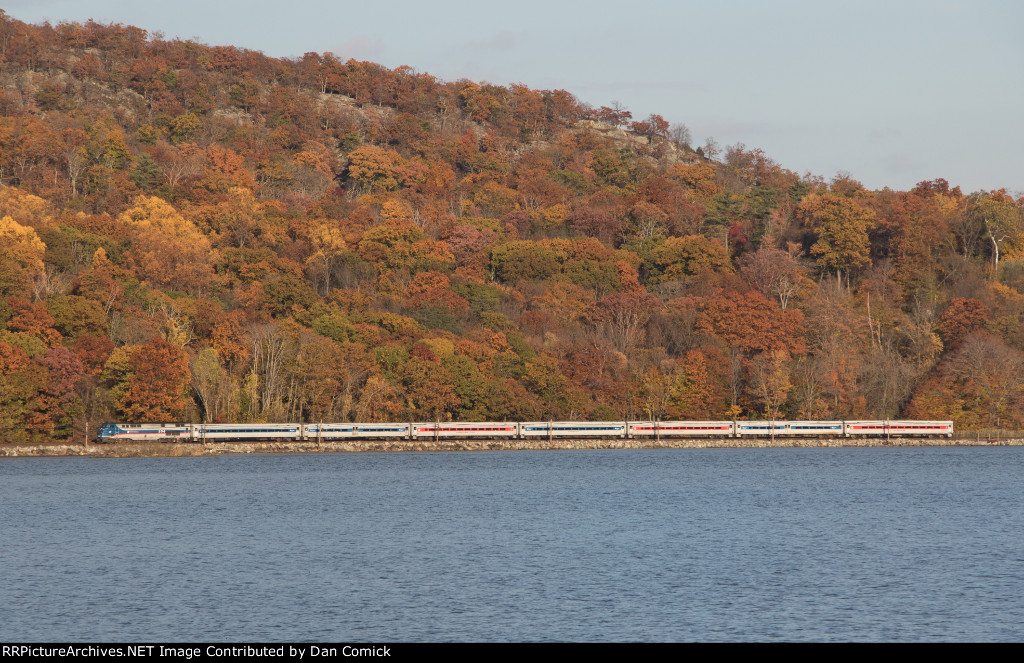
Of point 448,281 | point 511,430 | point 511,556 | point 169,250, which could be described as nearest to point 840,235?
A: point 448,281

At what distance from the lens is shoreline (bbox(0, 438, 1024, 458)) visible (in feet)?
205

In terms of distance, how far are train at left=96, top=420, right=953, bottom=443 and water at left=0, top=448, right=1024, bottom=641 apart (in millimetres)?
9195

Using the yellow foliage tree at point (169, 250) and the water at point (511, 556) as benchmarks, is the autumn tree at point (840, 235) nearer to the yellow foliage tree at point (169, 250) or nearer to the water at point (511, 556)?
the water at point (511, 556)

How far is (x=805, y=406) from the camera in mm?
73875

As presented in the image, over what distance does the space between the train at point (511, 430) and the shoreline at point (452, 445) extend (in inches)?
17.9

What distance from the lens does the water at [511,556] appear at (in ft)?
70.3

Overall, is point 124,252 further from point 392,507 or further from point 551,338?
point 392,507

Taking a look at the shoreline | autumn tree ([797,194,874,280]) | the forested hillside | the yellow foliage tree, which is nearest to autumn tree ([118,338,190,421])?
the forested hillside

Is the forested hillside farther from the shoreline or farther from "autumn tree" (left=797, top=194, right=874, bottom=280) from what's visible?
the shoreline

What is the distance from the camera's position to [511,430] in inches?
2731

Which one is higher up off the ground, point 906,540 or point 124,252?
point 124,252

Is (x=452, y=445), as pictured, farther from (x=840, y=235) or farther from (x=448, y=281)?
(x=840, y=235)
